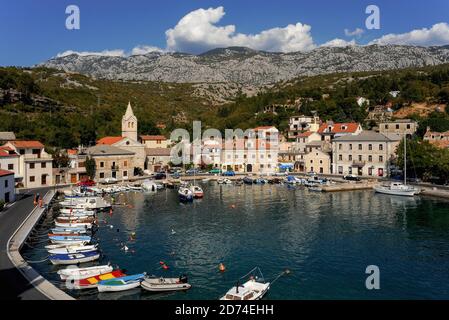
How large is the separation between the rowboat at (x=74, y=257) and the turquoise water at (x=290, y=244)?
50 cm

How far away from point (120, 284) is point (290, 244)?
12364 mm

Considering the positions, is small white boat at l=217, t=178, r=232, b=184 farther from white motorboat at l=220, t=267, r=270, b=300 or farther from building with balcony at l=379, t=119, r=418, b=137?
white motorboat at l=220, t=267, r=270, b=300

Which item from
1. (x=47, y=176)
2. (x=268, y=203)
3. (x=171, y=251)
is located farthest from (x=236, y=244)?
(x=47, y=176)

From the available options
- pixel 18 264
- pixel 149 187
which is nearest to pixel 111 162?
pixel 149 187

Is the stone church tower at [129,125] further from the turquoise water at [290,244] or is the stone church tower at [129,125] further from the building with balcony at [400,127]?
the building with balcony at [400,127]

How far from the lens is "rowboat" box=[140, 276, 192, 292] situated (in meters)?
20.5

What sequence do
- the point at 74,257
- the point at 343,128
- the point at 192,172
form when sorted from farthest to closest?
the point at 343,128 → the point at 192,172 → the point at 74,257

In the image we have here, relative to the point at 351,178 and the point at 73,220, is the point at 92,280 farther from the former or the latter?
the point at 351,178

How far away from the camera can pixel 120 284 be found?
20.7 meters

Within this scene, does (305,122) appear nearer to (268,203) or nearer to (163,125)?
(163,125)

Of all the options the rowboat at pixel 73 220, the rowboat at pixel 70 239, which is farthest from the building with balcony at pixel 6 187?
the rowboat at pixel 70 239

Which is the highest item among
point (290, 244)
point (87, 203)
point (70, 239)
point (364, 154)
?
point (364, 154)

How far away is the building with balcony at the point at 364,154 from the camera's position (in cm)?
5969

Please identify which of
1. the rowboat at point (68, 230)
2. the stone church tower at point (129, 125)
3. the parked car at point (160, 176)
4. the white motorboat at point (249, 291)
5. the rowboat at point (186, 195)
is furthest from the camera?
the stone church tower at point (129, 125)
